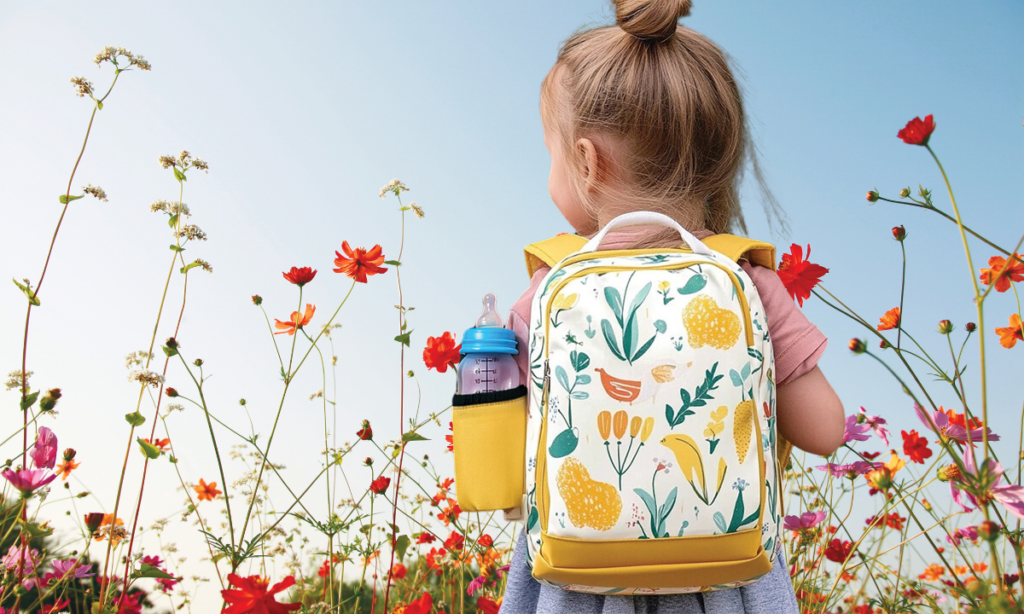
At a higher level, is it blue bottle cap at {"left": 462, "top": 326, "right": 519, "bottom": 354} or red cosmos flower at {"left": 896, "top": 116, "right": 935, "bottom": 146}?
red cosmos flower at {"left": 896, "top": 116, "right": 935, "bottom": 146}

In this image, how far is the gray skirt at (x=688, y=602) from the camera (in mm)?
1362

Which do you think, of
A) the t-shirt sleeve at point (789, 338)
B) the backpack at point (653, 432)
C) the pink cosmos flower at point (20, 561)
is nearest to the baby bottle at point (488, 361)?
the backpack at point (653, 432)

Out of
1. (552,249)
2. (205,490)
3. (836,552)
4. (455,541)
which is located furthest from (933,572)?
(205,490)

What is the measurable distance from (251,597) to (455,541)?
45.5 inches

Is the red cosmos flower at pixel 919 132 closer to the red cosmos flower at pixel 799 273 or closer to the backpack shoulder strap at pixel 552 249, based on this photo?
the red cosmos flower at pixel 799 273

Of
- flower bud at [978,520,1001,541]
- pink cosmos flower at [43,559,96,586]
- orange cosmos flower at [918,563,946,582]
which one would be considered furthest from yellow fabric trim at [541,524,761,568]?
orange cosmos flower at [918,563,946,582]

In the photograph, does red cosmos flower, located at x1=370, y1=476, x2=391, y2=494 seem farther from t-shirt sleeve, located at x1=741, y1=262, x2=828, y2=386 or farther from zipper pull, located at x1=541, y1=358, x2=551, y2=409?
t-shirt sleeve, located at x1=741, y1=262, x2=828, y2=386

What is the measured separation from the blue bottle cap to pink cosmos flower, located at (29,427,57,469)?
3.30ft

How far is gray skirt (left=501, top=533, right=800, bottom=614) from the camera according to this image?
1362 millimetres

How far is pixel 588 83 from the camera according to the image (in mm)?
1647

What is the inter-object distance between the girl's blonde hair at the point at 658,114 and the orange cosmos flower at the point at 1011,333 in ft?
2.73

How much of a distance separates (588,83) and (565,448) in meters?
0.86

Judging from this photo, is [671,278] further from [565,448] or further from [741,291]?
[565,448]

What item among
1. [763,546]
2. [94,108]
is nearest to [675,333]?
[763,546]
